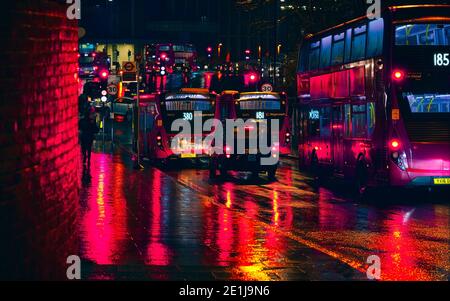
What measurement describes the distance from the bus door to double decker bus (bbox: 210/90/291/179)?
129 inches

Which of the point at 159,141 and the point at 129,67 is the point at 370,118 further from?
the point at 129,67

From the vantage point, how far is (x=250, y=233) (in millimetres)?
16719

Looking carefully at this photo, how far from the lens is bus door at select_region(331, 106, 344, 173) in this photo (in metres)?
27.3

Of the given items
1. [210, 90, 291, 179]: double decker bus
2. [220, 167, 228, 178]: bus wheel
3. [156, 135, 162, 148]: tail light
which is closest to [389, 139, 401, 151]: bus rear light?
[210, 90, 291, 179]: double decker bus

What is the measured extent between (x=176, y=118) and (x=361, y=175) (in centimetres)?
1395

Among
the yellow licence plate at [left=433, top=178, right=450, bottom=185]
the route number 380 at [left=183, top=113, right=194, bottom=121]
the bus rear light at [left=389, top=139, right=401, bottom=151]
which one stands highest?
the route number 380 at [left=183, top=113, right=194, bottom=121]

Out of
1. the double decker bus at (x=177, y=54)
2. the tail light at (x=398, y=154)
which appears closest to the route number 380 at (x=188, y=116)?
the tail light at (x=398, y=154)

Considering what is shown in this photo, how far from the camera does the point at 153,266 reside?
A: 40.2 feet

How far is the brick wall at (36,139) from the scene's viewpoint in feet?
17.4

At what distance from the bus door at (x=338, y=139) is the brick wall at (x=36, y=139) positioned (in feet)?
65.6

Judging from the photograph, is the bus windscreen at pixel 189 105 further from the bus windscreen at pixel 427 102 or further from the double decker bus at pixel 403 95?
the bus windscreen at pixel 427 102

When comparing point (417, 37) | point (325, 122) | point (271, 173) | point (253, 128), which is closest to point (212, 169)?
point (271, 173)

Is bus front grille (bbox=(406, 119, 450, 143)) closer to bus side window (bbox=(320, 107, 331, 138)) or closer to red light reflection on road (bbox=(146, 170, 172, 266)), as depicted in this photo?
bus side window (bbox=(320, 107, 331, 138))
